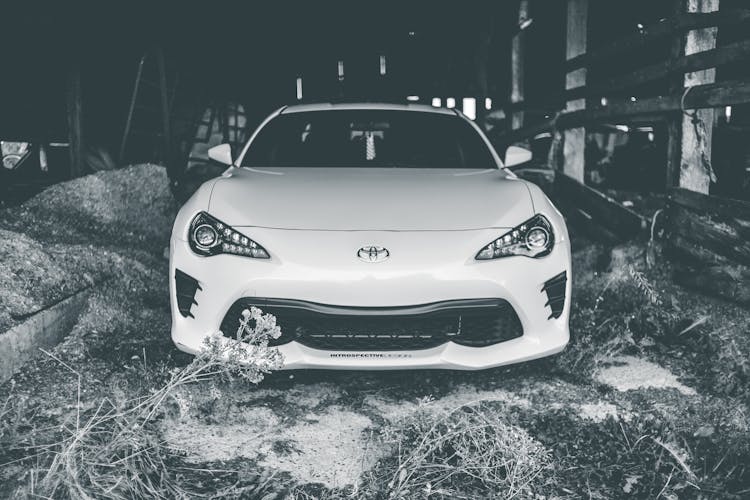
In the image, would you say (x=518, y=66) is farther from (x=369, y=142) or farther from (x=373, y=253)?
(x=373, y=253)

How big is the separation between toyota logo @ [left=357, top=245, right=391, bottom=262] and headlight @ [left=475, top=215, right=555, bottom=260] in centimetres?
40

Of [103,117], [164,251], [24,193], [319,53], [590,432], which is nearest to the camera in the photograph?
[590,432]

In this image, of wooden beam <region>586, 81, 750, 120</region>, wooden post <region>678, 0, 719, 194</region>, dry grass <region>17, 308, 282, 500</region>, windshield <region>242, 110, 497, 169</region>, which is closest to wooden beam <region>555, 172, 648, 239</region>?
wooden post <region>678, 0, 719, 194</region>

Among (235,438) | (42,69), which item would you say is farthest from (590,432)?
(42,69)

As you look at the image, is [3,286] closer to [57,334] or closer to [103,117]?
[57,334]

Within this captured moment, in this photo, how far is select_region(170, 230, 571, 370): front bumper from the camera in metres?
3.05

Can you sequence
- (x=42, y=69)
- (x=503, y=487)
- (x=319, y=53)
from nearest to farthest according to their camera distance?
(x=503, y=487), (x=42, y=69), (x=319, y=53)

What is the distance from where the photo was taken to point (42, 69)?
7.51 meters

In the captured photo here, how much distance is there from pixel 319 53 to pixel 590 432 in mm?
10614

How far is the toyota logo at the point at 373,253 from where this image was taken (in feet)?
10.2

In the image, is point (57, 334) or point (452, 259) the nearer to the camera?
point (452, 259)

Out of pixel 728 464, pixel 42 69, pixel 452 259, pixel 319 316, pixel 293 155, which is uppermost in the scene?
pixel 42 69

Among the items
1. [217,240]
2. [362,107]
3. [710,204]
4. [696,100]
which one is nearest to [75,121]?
[362,107]

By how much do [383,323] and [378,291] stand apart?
0.14 metres
